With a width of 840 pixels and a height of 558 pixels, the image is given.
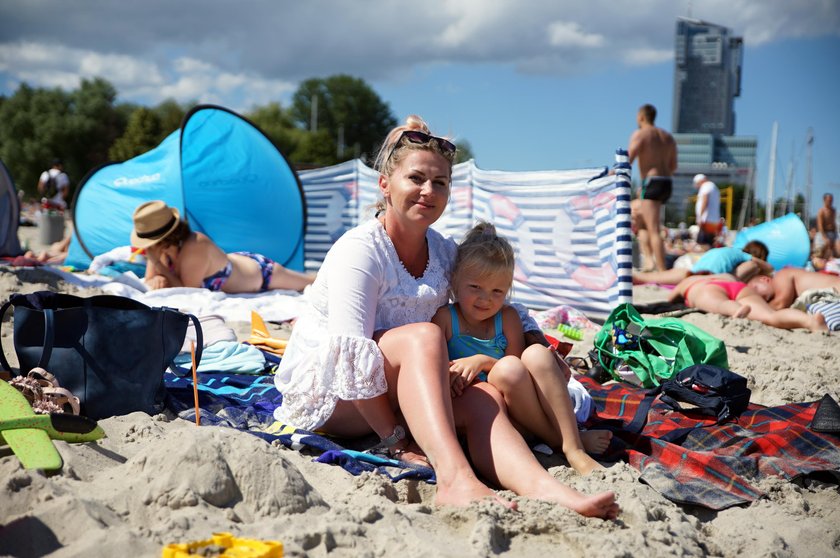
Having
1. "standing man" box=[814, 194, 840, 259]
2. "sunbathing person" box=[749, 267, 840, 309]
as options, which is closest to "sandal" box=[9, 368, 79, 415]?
"sunbathing person" box=[749, 267, 840, 309]

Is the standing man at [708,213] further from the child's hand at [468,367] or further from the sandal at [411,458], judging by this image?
the sandal at [411,458]

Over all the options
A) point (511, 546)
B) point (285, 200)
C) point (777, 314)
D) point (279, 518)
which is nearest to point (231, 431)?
point (279, 518)

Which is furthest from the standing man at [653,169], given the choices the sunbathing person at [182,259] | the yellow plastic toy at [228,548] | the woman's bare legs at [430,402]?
the yellow plastic toy at [228,548]

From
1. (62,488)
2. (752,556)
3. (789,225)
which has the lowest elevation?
(752,556)

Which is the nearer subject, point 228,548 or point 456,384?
point 228,548

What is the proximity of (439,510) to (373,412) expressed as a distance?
21.0 inches

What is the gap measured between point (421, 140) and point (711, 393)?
1.67 meters

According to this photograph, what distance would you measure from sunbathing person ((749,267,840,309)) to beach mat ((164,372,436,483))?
4.63m

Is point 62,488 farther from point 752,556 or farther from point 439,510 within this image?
point 752,556

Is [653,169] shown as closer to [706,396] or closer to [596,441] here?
[706,396]

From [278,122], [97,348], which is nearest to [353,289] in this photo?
[97,348]

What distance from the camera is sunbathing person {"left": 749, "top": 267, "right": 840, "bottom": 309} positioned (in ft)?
19.3

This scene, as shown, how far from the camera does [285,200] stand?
306 inches

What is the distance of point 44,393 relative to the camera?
2406 millimetres
